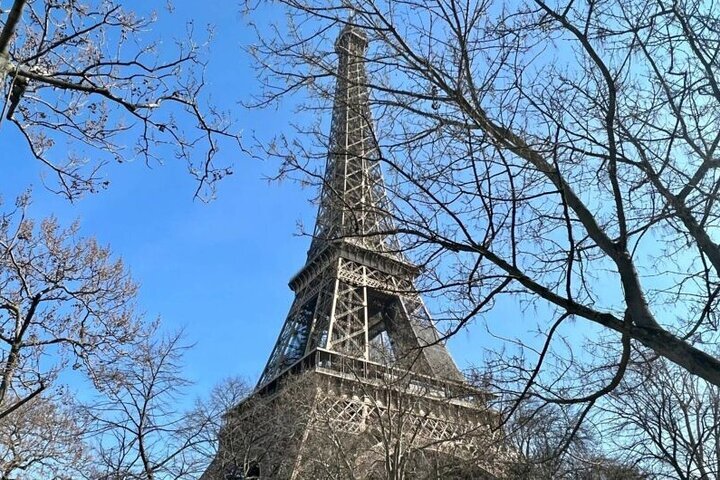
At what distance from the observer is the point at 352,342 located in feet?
96.6

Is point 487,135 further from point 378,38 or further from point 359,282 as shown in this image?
point 359,282

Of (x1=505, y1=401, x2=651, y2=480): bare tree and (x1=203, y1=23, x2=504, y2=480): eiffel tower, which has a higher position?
(x1=203, y1=23, x2=504, y2=480): eiffel tower

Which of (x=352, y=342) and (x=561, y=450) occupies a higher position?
(x=352, y=342)

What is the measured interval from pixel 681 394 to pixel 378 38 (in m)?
11.5

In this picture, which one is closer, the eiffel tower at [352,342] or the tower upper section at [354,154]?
the tower upper section at [354,154]

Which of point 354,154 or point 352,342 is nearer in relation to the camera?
point 354,154

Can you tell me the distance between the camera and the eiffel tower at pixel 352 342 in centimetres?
614

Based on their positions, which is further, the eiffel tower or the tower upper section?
the eiffel tower

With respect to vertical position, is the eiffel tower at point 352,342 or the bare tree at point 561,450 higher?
the eiffel tower at point 352,342

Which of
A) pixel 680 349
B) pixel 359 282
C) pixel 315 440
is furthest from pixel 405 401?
pixel 359 282

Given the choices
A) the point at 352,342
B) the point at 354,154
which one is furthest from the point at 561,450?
→ the point at 352,342

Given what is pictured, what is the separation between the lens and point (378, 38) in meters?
5.85

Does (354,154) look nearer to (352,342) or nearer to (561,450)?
(561,450)

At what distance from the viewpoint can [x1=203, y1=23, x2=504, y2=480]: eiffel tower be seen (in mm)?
6137
